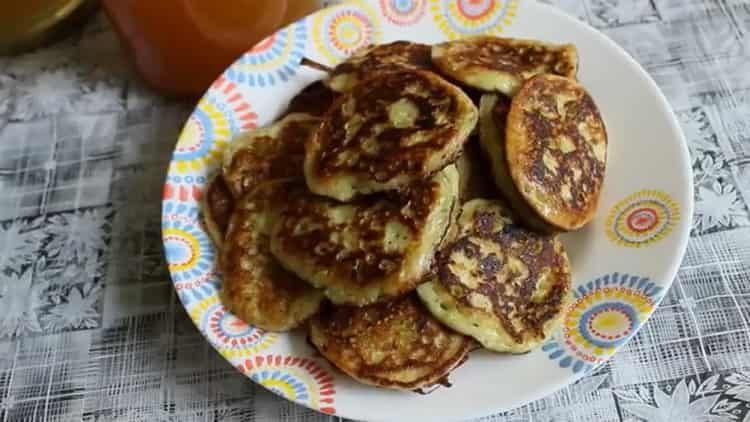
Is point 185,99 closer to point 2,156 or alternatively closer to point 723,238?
point 2,156

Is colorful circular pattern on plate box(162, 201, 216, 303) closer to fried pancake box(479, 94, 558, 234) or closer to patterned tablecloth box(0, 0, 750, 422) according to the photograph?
patterned tablecloth box(0, 0, 750, 422)

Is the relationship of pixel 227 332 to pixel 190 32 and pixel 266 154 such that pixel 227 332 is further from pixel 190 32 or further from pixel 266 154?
pixel 190 32

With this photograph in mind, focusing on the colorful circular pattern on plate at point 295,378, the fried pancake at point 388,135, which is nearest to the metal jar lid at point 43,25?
the fried pancake at point 388,135

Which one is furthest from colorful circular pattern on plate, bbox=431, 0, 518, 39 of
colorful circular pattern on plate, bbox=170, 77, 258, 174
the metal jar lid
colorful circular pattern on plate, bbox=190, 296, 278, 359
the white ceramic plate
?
the metal jar lid

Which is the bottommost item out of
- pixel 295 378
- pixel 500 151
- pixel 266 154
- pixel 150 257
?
pixel 150 257

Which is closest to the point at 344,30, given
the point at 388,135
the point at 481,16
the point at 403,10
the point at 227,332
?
the point at 403,10

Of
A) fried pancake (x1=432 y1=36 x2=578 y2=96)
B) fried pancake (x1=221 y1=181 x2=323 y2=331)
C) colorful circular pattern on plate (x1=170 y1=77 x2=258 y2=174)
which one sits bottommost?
fried pancake (x1=221 y1=181 x2=323 y2=331)

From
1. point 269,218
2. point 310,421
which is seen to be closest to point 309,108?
point 269,218

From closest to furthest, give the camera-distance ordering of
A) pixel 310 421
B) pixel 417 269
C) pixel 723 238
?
pixel 417 269, pixel 310 421, pixel 723 238
